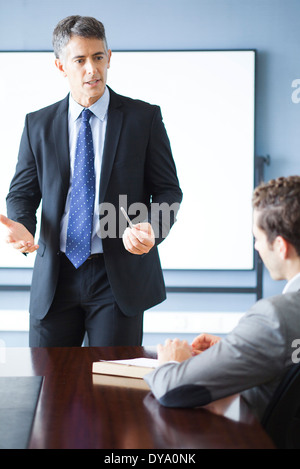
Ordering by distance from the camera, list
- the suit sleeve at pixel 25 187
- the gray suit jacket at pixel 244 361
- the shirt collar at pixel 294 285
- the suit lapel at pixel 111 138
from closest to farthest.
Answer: the gray suit jacket at pixel 244 361
the shirt collar at pixel 294 285
the suit lapel at pixel 111 138
the suit sleeve at pixel 25 187

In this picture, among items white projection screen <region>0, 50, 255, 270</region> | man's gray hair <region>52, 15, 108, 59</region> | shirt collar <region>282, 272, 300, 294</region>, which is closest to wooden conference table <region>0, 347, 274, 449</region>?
shirt collar <region>282, 272, 300, 294</region>

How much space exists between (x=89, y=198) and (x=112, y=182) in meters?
0.10

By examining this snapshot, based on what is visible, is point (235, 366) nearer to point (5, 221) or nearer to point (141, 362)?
point (141, 362)

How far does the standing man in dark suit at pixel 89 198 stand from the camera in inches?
79.7

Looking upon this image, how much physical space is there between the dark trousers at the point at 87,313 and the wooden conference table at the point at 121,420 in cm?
47

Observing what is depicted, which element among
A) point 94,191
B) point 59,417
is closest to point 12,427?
point 59,417

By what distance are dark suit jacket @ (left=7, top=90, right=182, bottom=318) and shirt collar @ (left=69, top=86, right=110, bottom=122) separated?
0.02m

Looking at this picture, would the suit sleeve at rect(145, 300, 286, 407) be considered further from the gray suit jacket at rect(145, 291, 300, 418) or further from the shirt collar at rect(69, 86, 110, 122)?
the shirt collar at rect(69, 86, 110, 122)

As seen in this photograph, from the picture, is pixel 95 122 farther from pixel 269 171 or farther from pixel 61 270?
pixel 269 171

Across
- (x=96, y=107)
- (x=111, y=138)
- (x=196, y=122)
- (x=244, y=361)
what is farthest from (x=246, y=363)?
(x=196, y=122)

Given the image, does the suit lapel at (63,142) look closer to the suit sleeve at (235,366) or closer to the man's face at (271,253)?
the man's face at (271,253)

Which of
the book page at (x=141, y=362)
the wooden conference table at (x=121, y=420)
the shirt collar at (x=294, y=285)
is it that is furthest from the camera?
the book page at (x=141, y=362)

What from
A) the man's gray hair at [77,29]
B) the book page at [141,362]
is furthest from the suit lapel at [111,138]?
the book page at [141,362]

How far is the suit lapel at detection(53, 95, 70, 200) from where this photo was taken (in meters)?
2.12
